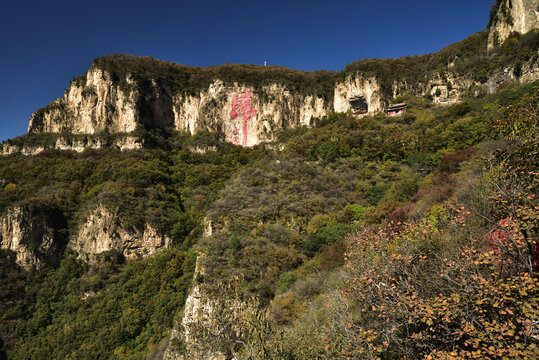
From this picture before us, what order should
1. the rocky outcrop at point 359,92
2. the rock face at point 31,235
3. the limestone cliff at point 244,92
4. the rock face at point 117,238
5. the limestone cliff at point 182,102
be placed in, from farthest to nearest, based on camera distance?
1. the limestone cliff at point 182,102
2. the rocky outcrop at point 359,92
3. the limestone cliff at point 244,92
4. the rock face at point 117,238
5. the rock face at point 31,235

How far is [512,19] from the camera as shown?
122ft

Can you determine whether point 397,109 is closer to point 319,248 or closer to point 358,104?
point 358,104

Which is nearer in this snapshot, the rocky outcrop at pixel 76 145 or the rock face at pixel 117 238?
the rock face at pixel 117 238

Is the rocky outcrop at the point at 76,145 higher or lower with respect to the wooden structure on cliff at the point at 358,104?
lower

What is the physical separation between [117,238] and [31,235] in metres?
11.9

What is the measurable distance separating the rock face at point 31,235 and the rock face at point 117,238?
4092mm

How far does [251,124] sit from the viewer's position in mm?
68125

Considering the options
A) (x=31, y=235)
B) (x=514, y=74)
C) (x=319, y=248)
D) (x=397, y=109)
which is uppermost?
(x=514, y=74)

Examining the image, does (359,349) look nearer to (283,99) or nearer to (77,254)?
(77,254)

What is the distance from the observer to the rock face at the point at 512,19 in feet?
111

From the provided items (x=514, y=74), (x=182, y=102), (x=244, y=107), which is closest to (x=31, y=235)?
(x=182, y=102)

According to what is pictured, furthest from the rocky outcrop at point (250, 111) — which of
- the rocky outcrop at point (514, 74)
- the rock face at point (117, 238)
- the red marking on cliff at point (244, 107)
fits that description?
the rock face at point (117, 238)

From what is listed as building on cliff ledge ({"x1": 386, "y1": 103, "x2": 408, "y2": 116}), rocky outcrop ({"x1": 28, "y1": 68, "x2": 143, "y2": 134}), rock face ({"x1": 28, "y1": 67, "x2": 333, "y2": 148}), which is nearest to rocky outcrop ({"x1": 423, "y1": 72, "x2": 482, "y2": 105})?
building on cliff ledge ({"x1": 386, "y1": 103, "x2": 408, "y2": 116})

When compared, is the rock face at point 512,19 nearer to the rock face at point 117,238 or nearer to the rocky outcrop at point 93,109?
the rock face at point 117,238
